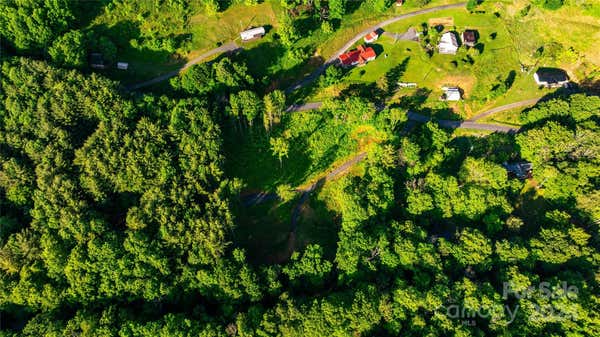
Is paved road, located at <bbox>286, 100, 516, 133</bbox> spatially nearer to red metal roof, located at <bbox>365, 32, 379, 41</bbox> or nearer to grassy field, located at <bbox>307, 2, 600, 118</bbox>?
grassy field, located at <bbox>307, 2, 600, 118</bbox>

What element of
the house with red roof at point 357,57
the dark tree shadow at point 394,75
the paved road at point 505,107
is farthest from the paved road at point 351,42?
the paved road at point 505,107

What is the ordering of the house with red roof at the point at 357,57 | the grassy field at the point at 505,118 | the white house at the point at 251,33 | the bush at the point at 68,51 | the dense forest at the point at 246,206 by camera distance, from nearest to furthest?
the dense forest at the point at 246,206
the bush at the point at 68,51
the grassy field at the point at 505,118
the house with red roof at the point at 357,57
the white house at the point at 251,33

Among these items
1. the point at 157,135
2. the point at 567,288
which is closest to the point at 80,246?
the point at 157,135

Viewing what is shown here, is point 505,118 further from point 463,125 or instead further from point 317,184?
point 317,184

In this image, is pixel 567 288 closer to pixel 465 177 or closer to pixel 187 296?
pixel 465 177

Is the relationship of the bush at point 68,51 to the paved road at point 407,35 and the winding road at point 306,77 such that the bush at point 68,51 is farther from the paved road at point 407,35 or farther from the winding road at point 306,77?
the paved road at point 407,35

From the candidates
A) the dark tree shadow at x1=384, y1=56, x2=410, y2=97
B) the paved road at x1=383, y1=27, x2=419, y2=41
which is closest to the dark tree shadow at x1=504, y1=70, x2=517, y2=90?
the paved road at x1=383, y1=27, x2=419, y2=41
